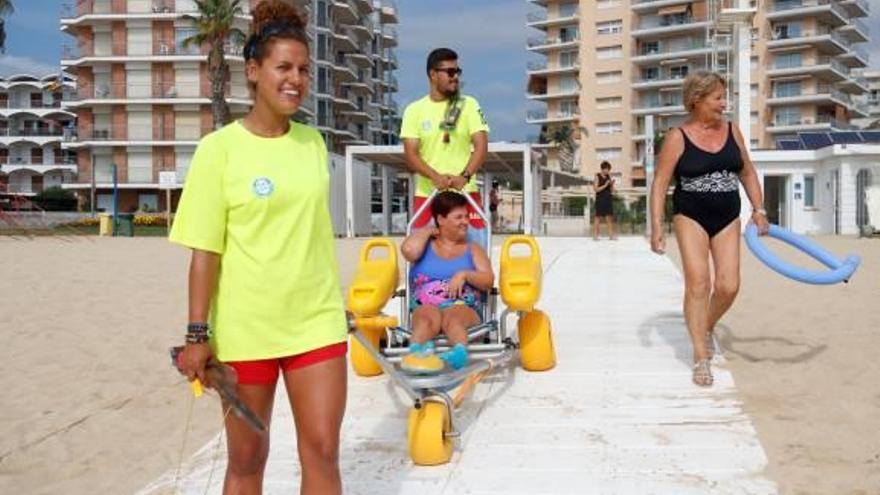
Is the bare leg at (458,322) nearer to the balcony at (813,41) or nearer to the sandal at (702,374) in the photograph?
the sandal at (702,374)

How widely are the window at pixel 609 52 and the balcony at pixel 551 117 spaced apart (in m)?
5.79

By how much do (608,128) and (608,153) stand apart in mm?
2308

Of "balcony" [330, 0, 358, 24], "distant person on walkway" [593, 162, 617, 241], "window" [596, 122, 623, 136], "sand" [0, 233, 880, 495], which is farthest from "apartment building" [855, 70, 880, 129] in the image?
"sand" [0, 233, 880, 495]

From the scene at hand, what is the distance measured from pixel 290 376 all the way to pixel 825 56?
81.9 m

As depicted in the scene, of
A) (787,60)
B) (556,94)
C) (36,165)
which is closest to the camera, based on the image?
(787,60)

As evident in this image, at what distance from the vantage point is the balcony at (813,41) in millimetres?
73625

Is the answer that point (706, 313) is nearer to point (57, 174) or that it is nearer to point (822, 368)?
point (822, 368)

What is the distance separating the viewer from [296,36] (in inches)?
118

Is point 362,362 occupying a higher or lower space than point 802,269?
lower

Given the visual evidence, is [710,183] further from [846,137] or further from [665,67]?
[665,67]

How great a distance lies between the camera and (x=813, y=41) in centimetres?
7362

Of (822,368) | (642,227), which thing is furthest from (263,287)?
(642,227)

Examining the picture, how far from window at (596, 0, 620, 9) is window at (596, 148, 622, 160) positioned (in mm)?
12852

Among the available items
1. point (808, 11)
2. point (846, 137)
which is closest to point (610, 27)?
point (808, 11)
